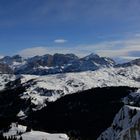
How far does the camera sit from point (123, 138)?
316 ft

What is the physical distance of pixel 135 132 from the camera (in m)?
94.4

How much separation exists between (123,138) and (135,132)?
12.5 feet
